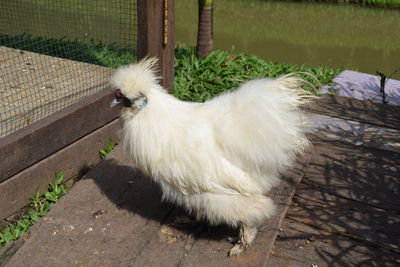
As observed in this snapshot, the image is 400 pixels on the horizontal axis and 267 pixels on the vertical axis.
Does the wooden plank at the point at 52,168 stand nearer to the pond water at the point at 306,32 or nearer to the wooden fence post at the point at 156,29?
the wooden fence post at the point at 156,29

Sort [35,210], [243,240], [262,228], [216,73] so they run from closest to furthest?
[243,240]
[262,228]
[35,210]
[216,73]

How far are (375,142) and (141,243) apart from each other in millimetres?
2615

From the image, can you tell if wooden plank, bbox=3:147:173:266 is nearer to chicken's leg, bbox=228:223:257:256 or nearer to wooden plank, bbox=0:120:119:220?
wooden plank, bbox=0:120:119:220

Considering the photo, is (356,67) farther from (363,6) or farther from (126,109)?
(126,109)

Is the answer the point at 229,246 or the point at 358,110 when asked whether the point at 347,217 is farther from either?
the point at 358,110

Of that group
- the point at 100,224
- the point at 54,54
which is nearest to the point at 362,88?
the point at 100,224

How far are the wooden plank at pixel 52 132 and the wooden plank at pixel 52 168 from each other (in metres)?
0.05

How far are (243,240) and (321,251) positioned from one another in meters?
0.55

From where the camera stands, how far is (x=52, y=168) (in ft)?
11.5

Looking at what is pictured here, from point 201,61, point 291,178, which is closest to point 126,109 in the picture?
point 291,178

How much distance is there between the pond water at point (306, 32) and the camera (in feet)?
31.1

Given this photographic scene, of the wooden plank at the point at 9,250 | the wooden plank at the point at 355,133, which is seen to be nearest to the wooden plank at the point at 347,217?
the wooden plank at the point at 355,133

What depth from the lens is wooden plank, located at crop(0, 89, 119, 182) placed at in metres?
3.08

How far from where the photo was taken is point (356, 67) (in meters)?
8.80
